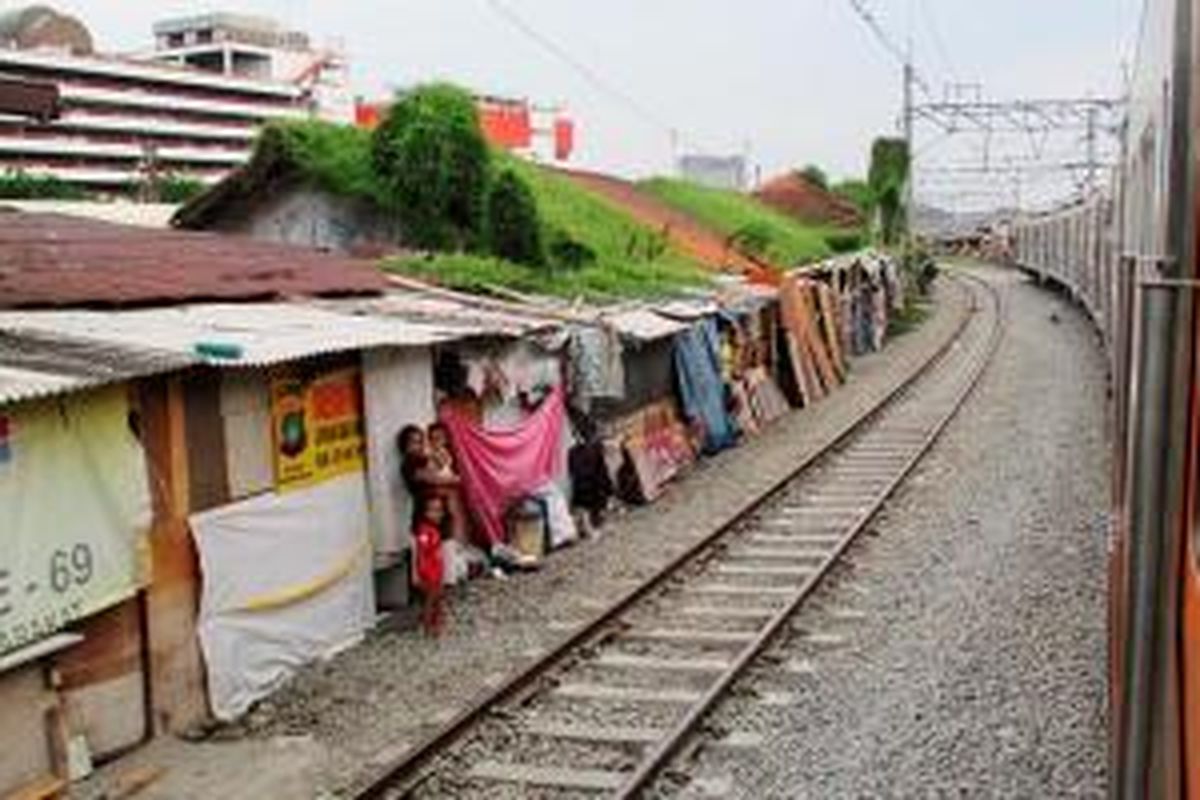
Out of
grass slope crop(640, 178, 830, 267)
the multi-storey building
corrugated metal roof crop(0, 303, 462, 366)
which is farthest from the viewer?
the multi-storey building

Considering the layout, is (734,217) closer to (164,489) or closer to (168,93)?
(164,489)

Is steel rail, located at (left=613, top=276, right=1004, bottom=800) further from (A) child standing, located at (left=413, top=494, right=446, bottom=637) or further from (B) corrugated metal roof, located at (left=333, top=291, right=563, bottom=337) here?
(B) corrugated metal roof, located at (left=333, top=291, right=563, bottom=337)

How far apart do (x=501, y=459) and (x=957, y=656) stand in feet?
17.8

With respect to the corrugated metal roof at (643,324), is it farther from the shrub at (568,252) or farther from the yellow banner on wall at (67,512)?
the yellow banner on wall at (67,512)

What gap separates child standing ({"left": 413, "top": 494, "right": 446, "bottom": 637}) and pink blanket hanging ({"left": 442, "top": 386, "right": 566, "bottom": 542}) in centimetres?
166

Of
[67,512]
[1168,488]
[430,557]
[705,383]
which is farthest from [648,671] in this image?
[705,383]

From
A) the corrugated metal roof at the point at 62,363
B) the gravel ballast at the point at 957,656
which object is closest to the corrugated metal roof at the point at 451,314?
the gravel ballast at the point at 957,656

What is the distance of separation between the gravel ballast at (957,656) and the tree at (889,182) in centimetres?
3972

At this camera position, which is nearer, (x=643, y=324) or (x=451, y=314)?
(x=451, y=314)

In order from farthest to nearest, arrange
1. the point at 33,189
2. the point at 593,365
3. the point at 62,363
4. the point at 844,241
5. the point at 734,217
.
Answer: the point at 33,189, the point at 844,241, the point at 734,217, the point at 593,365, the point at 62,363

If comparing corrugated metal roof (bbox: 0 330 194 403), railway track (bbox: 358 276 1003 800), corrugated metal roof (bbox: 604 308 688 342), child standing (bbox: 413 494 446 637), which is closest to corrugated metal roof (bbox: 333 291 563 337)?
corrugated metal roof (bbox: 604 308 688 342)

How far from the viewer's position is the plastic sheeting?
37.2 feet

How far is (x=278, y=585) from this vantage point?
12125 mm

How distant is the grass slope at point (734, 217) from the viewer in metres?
43.6
